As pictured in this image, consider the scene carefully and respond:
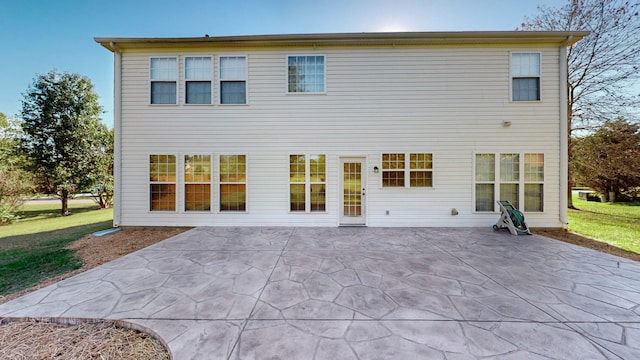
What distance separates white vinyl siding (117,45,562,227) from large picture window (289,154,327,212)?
0.51 feet

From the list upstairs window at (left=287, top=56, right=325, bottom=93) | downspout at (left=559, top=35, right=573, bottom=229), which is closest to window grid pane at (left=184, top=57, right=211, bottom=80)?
upstairs window at (left=287, top=56, right=325, bottom=93)

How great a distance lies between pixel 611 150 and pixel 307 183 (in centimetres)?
1334

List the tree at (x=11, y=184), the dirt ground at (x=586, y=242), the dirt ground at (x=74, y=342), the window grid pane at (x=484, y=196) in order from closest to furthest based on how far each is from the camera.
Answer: the dirt ground at (x=74, y=342) < the dirt ground at (x=586, y=242) < the window grid pane at (x=484, y=196) < the tree at (x=11, y=184)

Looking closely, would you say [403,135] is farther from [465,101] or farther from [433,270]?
[433,270]

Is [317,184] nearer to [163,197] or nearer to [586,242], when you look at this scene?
[163,197]

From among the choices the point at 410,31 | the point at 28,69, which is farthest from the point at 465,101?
the point at 28,69

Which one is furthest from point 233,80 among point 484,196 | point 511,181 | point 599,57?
point 599,57

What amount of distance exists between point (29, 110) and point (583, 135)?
81.0 feet

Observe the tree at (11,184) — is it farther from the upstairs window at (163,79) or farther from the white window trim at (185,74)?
the white window trim at (185,74)

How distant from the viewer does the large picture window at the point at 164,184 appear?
6.51m

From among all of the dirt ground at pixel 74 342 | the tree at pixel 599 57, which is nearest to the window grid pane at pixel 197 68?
the dirt ground at pixel 74 342

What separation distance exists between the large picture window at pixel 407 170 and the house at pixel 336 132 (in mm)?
40

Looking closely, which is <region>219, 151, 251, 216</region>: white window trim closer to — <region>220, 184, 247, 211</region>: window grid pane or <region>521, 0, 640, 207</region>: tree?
<region>220, 184, 247, 211</region>: window grid pane

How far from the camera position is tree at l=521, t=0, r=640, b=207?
862 cm
